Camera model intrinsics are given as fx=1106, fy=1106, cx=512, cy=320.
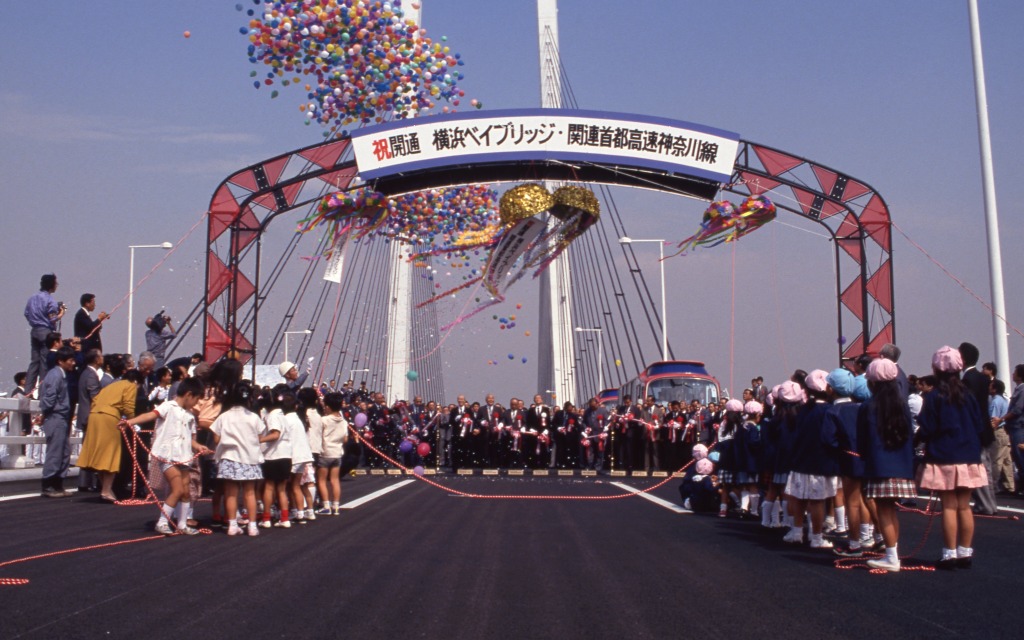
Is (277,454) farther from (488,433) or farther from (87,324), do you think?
(488,433)

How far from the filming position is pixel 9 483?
15.1 meters

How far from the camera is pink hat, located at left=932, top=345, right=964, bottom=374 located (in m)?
8.27

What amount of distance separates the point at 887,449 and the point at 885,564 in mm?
840

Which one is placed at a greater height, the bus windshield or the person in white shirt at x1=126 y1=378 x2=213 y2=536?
the bus windshield

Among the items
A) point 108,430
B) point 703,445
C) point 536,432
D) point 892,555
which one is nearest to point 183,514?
point 108,430

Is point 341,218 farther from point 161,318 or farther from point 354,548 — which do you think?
point 354,548

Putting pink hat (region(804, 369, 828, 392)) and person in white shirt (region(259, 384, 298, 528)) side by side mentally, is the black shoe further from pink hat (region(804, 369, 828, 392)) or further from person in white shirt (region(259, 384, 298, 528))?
person in white shirt (region(259, 384, 298, 528))

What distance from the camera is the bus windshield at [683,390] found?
3550cm

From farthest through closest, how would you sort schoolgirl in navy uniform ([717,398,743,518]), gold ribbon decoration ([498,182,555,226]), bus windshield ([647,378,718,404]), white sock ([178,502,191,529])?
bus windshield ([647,378,718,404])
gold ribbon decoration ([498,182,555,226])
schoolgirl in navy uniform ([717,398,743,518])
white sock ([178,502,191,529])

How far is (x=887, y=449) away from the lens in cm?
817

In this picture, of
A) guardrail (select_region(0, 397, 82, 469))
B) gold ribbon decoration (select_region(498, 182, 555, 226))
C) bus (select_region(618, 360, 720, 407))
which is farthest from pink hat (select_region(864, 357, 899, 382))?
bus (select_region(618, 360, 720, 407))

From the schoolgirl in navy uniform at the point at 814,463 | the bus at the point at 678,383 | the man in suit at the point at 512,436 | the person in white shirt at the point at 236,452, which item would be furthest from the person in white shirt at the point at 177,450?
the bus at the point at 678,383

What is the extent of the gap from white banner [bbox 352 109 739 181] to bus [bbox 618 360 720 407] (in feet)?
44.5

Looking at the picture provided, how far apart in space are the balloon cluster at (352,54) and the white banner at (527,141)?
0.55 metres
